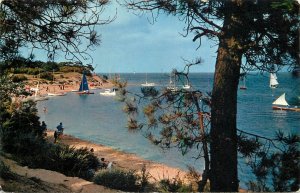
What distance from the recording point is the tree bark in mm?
3672

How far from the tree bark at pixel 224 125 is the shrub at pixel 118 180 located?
6.90 ft

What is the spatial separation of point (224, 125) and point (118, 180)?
2625 mm

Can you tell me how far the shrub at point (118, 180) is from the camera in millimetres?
5707

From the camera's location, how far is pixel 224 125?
368 cm

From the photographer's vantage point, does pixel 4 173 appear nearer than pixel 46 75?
No

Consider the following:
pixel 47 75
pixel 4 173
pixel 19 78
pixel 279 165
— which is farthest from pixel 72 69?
pixel 279 165

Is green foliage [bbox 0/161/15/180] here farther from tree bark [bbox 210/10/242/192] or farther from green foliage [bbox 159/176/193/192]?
tree bark [bbox 210/10/242/192]

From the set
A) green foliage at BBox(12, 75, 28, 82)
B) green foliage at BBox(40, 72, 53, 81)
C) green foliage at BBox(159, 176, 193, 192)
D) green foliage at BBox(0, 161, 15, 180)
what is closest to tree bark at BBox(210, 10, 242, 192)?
green foliage at BBox(159, 176, 193, 192)

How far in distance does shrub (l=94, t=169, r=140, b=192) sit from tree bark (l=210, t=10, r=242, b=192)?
2.10m

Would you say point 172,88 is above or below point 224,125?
above

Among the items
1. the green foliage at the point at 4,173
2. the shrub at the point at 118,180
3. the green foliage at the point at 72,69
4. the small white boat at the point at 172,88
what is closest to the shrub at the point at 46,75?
the green foliage at the point at 72,69

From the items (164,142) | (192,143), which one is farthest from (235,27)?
(164,142)

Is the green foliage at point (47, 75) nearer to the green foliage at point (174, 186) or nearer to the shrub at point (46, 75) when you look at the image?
the shrub at point (46, 75)

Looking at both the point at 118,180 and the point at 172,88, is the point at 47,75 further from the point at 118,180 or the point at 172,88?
the point at 118,180
